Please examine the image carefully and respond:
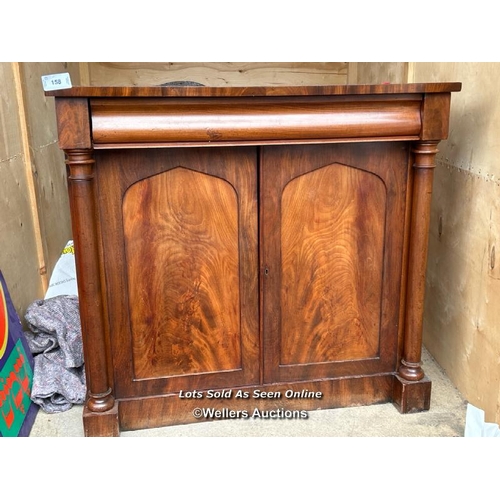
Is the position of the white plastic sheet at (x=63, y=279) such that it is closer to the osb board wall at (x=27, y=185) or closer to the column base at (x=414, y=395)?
the osb board wall at (x=27, y=185)

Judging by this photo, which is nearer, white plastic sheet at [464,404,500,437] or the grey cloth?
white plastic sheet at [464,404,500,437]

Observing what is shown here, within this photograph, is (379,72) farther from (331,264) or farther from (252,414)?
(252,414)

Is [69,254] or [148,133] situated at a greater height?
[148,133]

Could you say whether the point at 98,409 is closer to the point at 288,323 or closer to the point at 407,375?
the point at 288,323

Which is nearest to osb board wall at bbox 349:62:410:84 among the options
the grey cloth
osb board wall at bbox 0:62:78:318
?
osb board wall at bbox 0:62:78:318

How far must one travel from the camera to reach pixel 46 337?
6.38 feet

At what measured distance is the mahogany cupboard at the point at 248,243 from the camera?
143 cm

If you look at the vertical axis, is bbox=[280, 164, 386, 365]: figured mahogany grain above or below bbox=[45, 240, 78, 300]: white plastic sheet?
above

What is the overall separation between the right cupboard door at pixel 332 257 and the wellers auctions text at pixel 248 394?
46 mm

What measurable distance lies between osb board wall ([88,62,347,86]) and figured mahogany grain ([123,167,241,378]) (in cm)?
141

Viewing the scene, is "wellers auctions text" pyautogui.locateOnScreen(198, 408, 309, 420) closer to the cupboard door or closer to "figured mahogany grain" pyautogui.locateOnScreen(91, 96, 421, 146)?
the cupboard door

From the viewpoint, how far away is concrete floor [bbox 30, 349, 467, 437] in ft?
5.39

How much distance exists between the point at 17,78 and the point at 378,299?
4.93 feet

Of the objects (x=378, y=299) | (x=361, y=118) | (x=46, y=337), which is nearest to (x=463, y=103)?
(x=361, y=118)
